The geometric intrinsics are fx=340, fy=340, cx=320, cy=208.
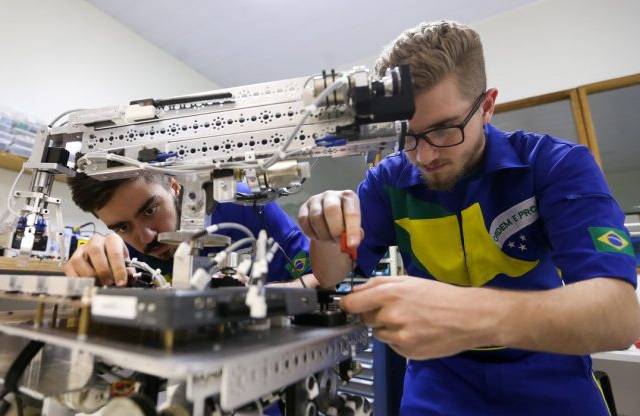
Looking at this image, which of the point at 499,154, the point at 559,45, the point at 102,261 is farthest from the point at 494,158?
the point at 559,45

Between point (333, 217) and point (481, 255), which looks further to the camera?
point (481, 255)

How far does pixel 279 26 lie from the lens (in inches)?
102

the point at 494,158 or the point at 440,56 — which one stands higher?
the point at 440,56

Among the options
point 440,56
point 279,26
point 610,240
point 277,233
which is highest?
point 279,26

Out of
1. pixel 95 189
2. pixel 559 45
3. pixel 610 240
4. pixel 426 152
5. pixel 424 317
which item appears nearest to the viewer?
pixel 424 317

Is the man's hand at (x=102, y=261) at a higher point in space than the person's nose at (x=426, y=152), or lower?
lower

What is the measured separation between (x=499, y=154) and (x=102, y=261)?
979 millimetres

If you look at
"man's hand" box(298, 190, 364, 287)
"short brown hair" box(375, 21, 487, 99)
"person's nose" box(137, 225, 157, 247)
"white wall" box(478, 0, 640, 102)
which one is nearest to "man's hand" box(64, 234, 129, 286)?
"person's nose" box(137, 225, 157, 247)

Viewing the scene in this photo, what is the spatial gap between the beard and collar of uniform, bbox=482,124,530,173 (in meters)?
0.02

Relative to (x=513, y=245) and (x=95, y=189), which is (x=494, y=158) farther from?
(x=95, y=189)

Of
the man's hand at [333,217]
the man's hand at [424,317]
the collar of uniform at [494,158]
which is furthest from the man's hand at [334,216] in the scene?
the collar of uniform at [494,158]

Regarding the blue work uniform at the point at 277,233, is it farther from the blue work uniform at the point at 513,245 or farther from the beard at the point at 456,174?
the beard at the point at 456,174

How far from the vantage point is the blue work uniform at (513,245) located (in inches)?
26.6

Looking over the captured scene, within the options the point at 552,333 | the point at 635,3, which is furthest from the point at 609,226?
the point at 635,3
